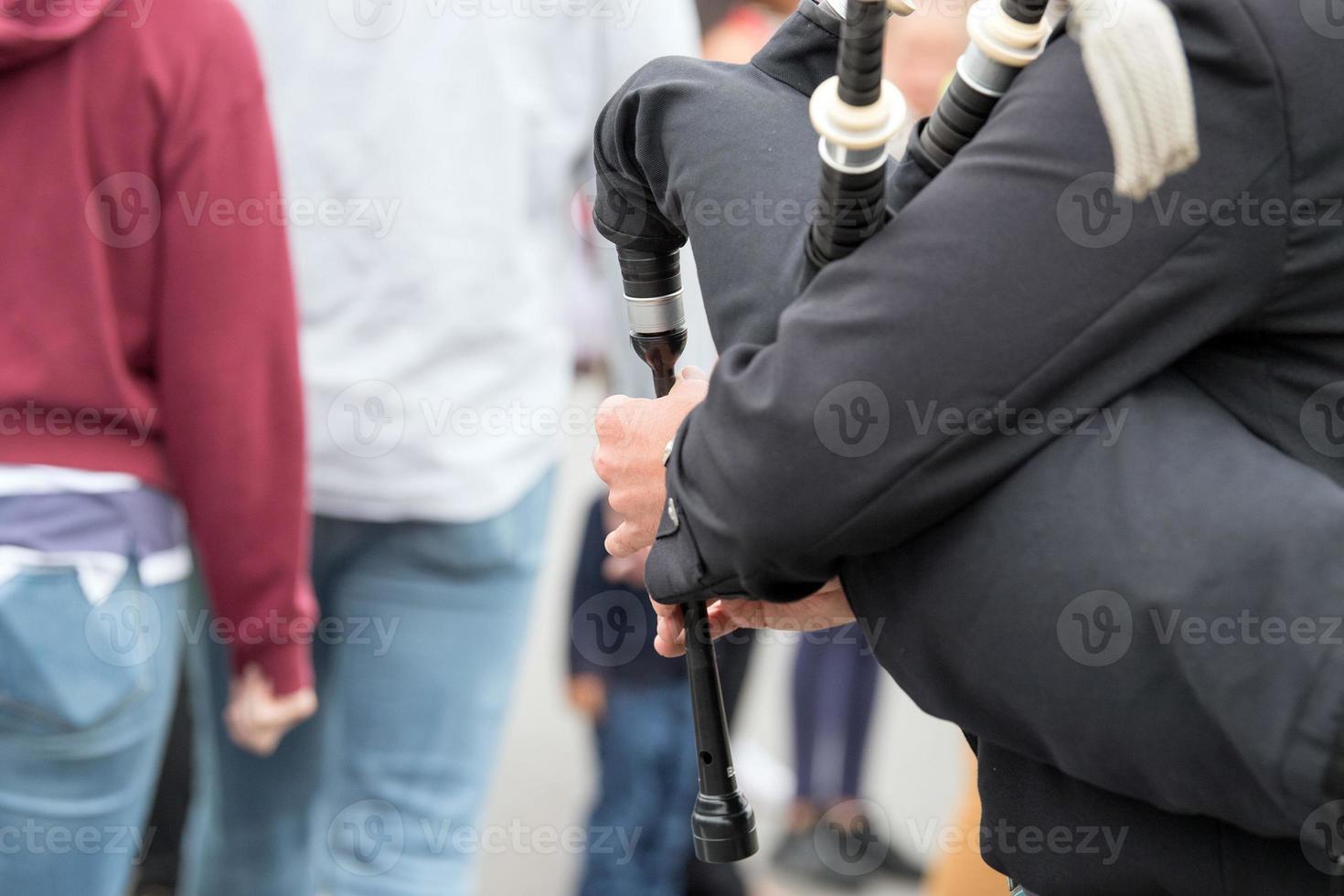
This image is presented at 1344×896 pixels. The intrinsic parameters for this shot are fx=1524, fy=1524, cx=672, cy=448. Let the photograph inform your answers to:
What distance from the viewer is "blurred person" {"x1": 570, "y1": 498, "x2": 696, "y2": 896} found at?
3.13 m

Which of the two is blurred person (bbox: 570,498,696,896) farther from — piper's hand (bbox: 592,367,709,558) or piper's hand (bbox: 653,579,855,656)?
piper's hand (bbox: 592,367,709,558)

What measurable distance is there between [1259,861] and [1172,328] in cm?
43

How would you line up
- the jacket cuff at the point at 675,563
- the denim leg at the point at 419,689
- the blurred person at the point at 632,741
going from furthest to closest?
the blurred person at the point at 632,741 → the denim leg at the point at 419,689 → the jacket cuff at the point at 675,563

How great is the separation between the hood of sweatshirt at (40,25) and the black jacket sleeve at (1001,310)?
45.4 inches

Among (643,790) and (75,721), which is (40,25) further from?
(643,790)

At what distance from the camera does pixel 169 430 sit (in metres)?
2.13

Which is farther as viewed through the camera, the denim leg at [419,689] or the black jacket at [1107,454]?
the denim leg at [419,689]

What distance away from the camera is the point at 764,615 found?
5.12 feet

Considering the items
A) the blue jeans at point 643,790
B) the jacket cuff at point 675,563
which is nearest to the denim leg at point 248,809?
the blue jeans at point 643,790

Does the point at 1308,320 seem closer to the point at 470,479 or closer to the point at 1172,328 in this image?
Answer: the point at 1172,328

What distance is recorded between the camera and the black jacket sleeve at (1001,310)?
3.51 ft

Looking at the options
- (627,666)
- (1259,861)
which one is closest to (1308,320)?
(1259,861)

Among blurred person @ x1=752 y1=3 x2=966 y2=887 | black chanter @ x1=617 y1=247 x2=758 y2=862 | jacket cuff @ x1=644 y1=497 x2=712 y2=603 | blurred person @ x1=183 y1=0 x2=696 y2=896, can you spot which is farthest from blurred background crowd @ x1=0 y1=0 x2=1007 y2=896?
jacket cuff @ x1=644 y1=497 x2=712 y2=603

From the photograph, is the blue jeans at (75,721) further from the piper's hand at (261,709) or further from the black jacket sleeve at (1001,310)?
the black jacket sleeve at (1001,310)
